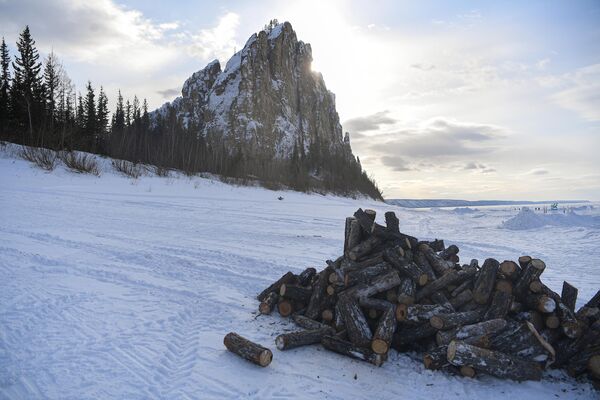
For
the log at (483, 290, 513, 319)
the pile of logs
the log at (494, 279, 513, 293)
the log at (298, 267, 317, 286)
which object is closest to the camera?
the pile of logs

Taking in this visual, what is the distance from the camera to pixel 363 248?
21.2 feet

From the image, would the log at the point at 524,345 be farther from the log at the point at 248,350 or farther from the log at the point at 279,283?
the log at the point at 279,283

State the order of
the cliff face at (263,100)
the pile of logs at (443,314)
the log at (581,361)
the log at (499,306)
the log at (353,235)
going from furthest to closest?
1. the cliff face at (263,100)
2. the log at (353,235)
3. the log at (499,306)
4. the pile of logs at (443,314)
5. the log at (581,361)

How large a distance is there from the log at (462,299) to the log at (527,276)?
2.05 ft

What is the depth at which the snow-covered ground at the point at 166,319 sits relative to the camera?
3992 millimetres

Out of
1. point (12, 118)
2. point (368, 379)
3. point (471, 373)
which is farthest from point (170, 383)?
point (12, 118)

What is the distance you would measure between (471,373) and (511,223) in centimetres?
2131

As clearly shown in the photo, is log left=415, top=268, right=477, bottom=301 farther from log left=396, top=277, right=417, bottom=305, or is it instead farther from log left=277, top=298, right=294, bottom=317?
log left=277, top=298, right=294, bottom=317

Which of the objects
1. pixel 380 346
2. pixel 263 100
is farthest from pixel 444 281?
pixel 263 100

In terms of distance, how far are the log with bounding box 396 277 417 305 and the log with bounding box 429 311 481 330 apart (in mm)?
448

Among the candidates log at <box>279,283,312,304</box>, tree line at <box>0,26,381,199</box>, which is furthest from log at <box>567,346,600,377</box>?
tree line at <box>0,26,381,199</box>

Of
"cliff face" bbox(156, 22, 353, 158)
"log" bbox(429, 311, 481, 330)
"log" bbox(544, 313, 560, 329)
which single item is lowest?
"log" bbox(429, 311, 481, 330)

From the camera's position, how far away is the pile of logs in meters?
4.51

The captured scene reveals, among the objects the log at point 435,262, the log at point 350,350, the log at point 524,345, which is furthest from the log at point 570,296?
the log at point 350,350
